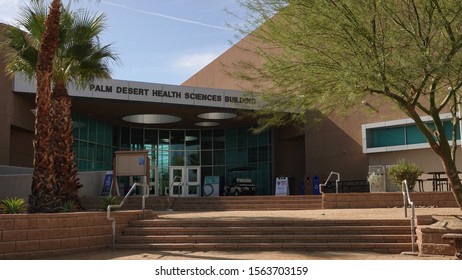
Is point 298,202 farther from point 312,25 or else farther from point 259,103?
point 312,25

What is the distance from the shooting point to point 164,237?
1149 cm

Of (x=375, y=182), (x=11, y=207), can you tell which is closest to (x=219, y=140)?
(x=375, y=182)

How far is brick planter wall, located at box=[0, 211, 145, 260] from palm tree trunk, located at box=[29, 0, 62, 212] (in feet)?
5.13

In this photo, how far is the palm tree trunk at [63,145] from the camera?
13.6 meters

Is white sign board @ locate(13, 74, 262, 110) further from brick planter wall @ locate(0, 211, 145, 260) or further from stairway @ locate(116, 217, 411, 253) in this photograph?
brick planter wall @ locate(0, 211, 145, 260)

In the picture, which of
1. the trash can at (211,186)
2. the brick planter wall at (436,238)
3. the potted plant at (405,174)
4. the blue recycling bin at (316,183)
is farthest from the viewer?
the trash can at (211,186)

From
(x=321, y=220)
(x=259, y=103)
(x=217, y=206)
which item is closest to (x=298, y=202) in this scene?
(x=217, y=206)

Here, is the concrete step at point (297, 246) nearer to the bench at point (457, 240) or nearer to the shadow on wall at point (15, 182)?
the bench at point (457, 240)

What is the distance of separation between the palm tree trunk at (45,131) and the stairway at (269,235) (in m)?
2.14

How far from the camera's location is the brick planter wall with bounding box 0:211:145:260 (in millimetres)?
9734

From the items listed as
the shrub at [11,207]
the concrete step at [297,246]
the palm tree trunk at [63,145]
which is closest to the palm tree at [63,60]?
the palm tree trunk at [63,145]

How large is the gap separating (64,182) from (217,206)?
22.7ft

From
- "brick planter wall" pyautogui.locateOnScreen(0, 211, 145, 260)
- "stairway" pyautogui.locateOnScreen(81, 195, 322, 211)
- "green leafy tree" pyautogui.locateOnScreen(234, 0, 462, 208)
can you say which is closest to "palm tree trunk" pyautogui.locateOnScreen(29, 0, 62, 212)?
"brick planter wall" pyautogui.locateOnScreen(0, 211, 145, 260)

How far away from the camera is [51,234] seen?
10375 millimetres
